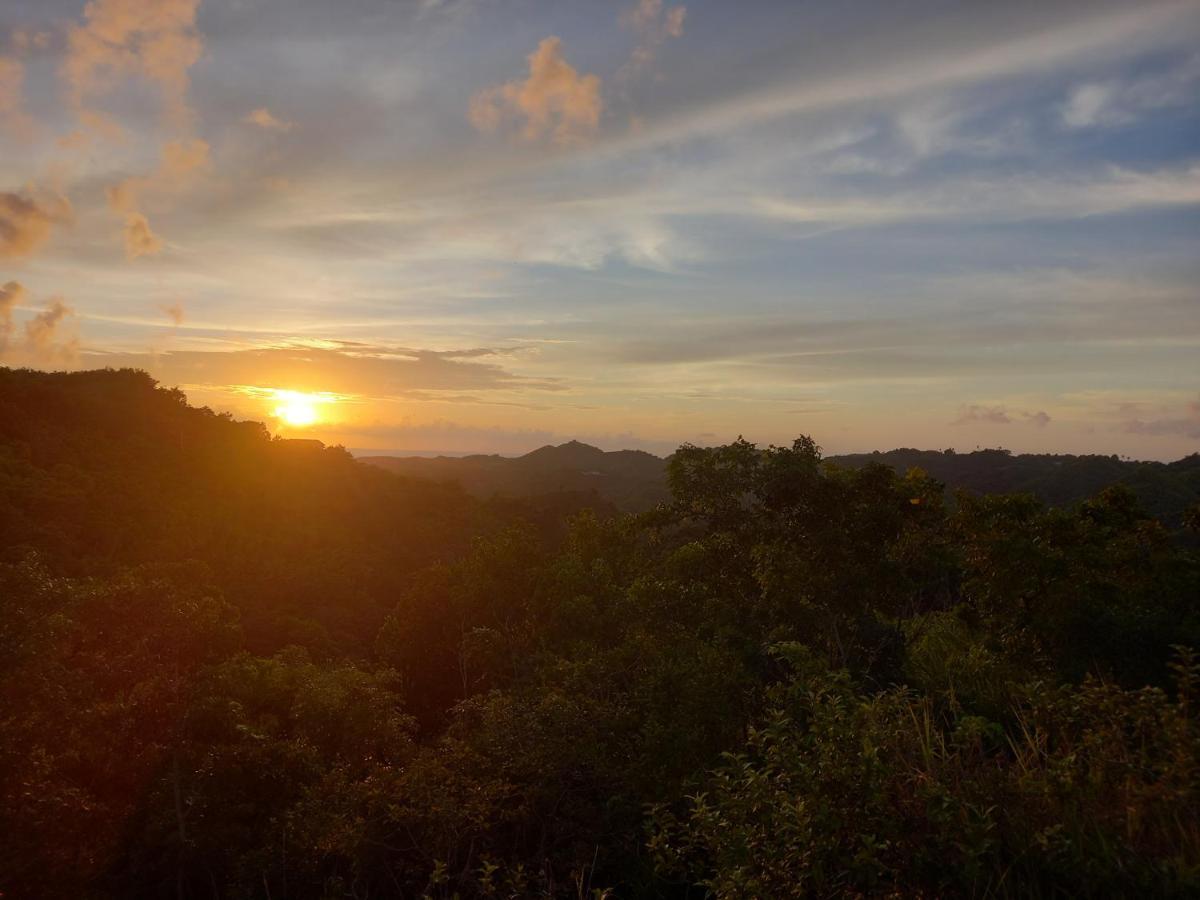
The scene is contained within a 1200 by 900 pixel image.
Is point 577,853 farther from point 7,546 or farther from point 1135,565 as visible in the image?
point 7,546

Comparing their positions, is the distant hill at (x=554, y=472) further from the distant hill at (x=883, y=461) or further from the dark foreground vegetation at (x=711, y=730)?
the dark foreground vegetation at (x=711, y=730)

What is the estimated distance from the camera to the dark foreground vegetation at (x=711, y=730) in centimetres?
466

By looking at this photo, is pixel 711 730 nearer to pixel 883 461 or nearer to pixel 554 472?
pixel 883 461

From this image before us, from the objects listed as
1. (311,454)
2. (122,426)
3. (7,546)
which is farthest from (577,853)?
(311,454)

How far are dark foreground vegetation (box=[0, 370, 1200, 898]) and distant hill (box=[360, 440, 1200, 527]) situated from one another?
86.8 feet

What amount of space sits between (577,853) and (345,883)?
11.2 feet

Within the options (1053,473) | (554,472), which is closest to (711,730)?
(1053,473)

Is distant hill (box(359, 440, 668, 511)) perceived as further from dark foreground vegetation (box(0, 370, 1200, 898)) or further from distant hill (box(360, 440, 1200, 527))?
dark foreground vegetation (box(0, 370, 1200, 898))

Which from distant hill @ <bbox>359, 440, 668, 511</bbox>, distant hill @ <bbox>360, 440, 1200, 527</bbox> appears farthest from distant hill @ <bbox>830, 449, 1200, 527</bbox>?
distant hill @ <bbox>359, 440, 668, 511</bbox>

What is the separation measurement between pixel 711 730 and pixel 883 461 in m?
33.2

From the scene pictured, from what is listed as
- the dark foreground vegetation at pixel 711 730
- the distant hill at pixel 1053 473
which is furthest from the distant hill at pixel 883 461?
the dark foreground vegetation at pixel 711 730

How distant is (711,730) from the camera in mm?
11156

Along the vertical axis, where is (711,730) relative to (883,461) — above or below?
below

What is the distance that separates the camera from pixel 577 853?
885cm
